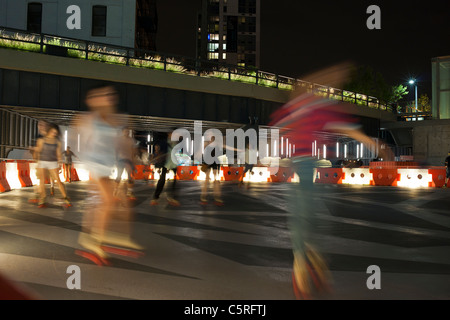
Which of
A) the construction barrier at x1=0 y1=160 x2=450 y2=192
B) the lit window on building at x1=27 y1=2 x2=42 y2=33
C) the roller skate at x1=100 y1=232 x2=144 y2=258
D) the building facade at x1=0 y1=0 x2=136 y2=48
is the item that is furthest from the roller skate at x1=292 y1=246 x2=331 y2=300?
the lit window on building at x1=27 y1=2 x2=42 y2=33

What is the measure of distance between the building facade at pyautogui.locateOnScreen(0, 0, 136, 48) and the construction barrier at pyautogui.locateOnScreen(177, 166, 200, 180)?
15784 millimetres

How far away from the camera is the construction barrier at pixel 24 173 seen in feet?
59.0

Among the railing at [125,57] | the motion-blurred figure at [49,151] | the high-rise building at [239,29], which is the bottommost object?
the motion-blurred figure at [49,151]

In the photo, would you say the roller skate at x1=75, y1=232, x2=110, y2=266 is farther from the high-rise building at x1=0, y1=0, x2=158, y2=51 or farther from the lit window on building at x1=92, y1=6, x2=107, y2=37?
the lit window on building at x1=92, y1=6, x2=107, y2=37

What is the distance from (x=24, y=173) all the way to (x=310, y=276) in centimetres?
1656

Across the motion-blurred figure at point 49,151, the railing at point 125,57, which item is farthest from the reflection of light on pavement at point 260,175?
the motion-blurred figure at point 49,151

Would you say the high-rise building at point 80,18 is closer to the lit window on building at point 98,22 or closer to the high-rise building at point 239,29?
the lit window on building at point 98,22

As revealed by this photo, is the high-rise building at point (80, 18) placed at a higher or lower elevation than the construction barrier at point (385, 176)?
higher

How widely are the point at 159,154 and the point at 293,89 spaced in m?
25.3

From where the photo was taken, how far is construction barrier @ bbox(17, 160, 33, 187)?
17984mm

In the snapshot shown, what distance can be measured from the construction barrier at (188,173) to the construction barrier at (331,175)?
8.00 metres

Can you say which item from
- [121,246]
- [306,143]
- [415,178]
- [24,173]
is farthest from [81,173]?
[306,143]

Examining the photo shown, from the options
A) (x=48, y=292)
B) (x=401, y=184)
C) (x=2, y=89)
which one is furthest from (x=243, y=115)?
(x=48, y=292)

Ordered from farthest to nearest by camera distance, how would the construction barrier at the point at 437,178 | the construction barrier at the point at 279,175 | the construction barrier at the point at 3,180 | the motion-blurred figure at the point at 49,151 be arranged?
the construction barrier at the point at 279,175, the construction barrier at the point at 437,178, the construction barrier at the point at 3,180, the motion-blurred figure at the point at 49,151
